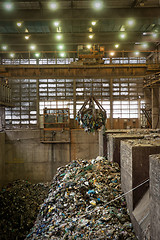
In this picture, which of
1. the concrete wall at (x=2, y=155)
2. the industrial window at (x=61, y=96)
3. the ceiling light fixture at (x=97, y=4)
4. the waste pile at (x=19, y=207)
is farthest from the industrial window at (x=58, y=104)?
the ceiling light fixture at (x=97, y=4)

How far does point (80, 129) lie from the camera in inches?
545

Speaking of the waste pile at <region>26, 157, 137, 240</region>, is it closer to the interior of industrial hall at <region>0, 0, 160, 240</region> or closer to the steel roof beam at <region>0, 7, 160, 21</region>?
the interior of industrial hall at <region>0, 0, 160, 240</region>

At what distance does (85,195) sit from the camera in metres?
5.70

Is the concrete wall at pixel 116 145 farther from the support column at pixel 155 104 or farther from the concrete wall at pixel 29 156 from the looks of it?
the support column at pixel 155 104

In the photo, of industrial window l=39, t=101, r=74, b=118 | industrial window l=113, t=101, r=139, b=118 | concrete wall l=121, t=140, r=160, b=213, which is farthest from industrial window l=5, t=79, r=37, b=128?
concrete wall l=121, t=140, r=160, b=213

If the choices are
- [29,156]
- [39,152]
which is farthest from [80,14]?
[29,156]

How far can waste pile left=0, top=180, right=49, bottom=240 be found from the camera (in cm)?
793

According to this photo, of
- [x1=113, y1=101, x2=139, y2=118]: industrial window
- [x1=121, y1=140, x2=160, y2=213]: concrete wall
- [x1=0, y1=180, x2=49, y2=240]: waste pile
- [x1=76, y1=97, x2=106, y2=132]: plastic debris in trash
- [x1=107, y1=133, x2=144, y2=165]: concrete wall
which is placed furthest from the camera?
[x1=113, y1=101, x2=139, y2=118]: industrial window

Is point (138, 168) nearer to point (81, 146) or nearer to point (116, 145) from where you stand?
point (116, 145)

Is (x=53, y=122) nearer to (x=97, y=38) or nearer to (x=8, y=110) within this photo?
(x=8, y=110)

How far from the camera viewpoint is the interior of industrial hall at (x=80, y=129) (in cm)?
455

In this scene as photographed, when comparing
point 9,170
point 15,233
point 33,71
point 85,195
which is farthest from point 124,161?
point 9,170

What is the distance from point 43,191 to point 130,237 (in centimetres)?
869

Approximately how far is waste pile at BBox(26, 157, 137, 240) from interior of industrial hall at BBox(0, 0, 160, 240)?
3 centimetres
